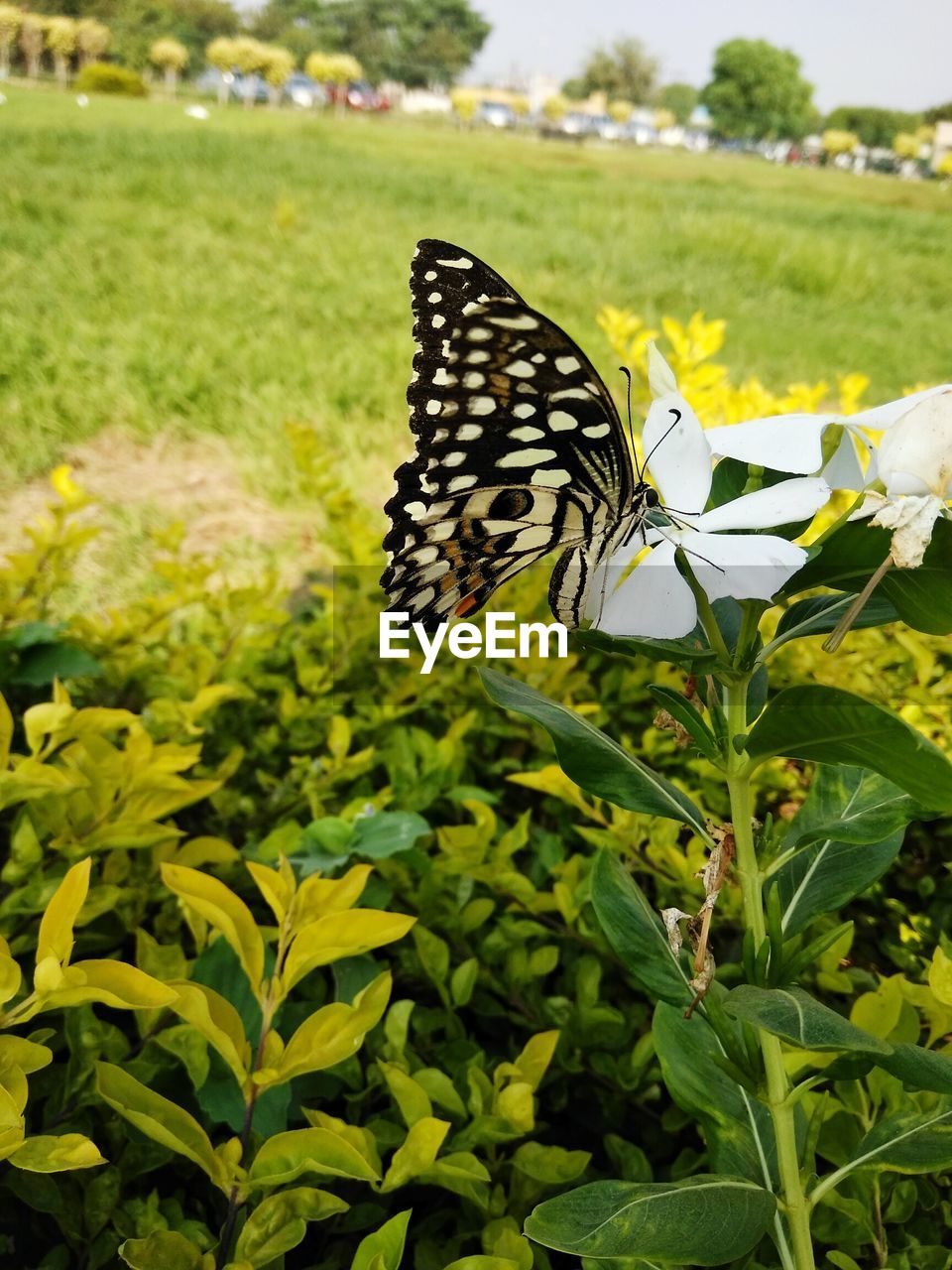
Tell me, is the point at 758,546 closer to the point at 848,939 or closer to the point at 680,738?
the point at 680,738

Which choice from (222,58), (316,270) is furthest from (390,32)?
(316,270)

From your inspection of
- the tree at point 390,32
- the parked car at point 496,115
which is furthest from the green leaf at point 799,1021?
the parked car at point 496,115

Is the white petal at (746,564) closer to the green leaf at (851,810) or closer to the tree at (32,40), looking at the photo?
the green leaf at (851,810)

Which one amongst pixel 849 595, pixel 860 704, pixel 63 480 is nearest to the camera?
pixel 860 704

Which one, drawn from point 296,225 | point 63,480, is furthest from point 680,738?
point 296,225

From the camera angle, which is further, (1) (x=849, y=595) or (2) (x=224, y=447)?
(2) (x=224, y=447)

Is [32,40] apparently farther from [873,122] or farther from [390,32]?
[873,122]

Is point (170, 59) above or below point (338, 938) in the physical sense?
above
